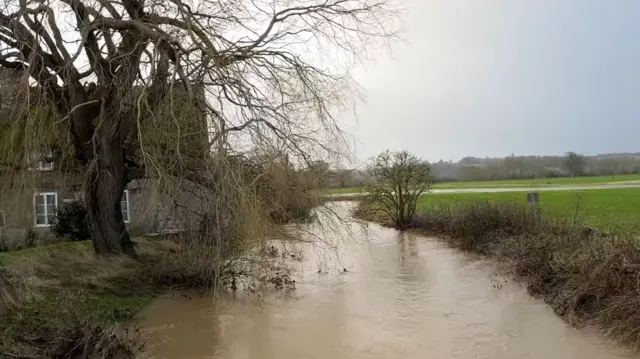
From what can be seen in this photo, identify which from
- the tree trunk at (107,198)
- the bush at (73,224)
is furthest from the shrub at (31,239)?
the tree trunk at (107,198)

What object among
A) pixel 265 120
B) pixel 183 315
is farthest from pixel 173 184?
pixel 183 315

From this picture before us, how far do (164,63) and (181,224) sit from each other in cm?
364

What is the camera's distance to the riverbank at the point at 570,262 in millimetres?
9203

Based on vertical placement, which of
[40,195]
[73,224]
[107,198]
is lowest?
[73,224]

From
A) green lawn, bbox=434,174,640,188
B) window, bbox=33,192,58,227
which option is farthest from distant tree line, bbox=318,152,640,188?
window, bbox=33,192,58,227

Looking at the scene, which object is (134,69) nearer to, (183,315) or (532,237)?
(183,315)

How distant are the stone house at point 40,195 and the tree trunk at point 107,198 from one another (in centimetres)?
64

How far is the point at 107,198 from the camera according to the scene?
1412 cm

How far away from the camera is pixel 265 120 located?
1058 cm

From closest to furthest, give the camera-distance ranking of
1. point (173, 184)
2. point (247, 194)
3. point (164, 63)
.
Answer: point (247, 194)
point (173, 184)
point (164, 63)

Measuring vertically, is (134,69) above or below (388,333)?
above

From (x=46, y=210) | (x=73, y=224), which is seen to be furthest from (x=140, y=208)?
(x=46, y=210)

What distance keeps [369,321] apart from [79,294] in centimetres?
599

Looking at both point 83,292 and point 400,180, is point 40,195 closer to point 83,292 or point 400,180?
point 83,292
